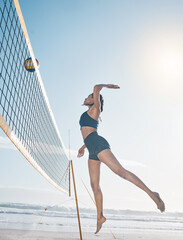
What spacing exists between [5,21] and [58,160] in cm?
606

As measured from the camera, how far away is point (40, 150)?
24.7ft

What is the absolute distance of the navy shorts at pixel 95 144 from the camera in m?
3.39

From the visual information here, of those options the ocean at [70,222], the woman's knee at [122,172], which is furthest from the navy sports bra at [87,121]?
the ocean at [70,222]

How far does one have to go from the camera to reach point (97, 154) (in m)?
3.40

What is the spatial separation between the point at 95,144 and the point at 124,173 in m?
0.53

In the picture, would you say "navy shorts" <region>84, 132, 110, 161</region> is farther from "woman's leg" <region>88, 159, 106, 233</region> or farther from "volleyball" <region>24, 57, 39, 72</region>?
"volleyball" <region>24, 57, 39, 72</region>

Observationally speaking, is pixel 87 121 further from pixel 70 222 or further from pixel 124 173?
pixel 70 222

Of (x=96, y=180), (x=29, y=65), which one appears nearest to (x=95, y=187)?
(x=96, y=180)

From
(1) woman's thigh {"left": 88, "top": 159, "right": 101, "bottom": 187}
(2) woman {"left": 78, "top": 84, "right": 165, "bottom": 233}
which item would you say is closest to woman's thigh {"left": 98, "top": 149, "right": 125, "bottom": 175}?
(2) woman {"left": 78, "top": 84, "right": 165, "bottom": 233}

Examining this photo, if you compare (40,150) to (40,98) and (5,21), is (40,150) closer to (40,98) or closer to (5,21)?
(40,98)

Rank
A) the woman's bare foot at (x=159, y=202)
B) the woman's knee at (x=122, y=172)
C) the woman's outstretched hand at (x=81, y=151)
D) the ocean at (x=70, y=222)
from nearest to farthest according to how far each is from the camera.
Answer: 1. the woman's bare foot at (x=159, y=202)
2. the woman's knee at (x=122, y=172)
3. the woman's outstretched hand at (x=81, y=151)
4. the ocean at (x=70, y=222)

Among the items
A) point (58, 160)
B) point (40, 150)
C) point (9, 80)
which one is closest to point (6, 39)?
point (9, 80)

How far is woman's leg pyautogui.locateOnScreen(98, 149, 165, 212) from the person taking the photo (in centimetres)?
311

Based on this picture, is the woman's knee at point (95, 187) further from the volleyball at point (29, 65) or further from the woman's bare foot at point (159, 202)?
the volleyball at point (29, 65)
